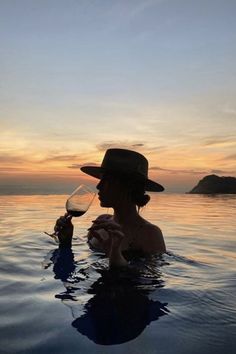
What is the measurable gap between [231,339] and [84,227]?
8400 mm

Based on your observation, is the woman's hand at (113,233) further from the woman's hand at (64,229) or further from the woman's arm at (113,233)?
the woman's hand at (64,229)

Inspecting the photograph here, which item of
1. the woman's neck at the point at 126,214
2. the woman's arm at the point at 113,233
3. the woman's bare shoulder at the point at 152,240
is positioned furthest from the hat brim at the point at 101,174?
the woman's arm at the point at 113,233

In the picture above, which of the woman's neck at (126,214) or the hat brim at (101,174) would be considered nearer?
the hat brim at (101,174)

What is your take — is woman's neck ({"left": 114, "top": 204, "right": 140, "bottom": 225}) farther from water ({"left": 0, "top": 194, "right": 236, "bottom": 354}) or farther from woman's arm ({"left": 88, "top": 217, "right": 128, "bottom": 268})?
woman's arm ({"left": 88, "top": 217, "right": 128, "bottom": 268})

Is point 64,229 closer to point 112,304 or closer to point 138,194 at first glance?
point 138,194

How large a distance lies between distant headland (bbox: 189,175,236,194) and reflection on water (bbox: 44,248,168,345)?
67765 millimetres

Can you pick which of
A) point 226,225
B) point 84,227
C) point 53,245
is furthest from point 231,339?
point 226,225

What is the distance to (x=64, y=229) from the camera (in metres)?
6.18

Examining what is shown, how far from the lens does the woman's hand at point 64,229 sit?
5.85m

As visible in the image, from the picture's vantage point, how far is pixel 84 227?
1124 centimetres

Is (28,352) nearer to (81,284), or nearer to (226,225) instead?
(81,284)

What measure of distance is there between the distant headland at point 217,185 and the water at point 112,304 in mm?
66971

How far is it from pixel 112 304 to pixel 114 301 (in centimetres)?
10

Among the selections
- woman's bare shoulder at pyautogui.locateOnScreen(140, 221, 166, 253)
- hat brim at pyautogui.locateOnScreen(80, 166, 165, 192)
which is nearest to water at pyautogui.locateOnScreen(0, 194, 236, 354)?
woman's bare shoulder at pyautogui.locateOnScreen(140, 221, 166, 253)
